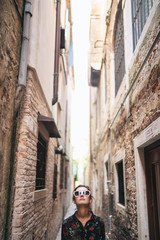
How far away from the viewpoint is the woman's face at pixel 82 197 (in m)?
2.96

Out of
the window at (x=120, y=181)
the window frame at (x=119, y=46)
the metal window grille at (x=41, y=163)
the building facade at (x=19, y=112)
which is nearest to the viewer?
the building facade at (x=19, y=112)

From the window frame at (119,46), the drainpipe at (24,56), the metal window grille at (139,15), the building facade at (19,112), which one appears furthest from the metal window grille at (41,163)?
the metal window grille at (139,15)

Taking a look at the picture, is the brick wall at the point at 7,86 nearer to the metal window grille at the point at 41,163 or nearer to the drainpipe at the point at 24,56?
the drainpipe at the point at 24,56

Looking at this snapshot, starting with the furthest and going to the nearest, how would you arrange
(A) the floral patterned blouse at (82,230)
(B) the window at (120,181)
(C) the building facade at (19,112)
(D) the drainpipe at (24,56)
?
(B) the window at (120,181)
(D) the drainpipe at (24,56)
(C) the building facade at (19,112)
(A) the floral patterned blouse at (82,230)

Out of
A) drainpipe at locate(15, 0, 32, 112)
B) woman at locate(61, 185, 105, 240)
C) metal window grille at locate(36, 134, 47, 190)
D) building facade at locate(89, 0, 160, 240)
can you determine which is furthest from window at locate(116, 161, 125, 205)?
drainpipe at locate(15, 0, 32, 112)

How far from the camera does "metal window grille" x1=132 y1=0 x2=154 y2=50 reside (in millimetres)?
4059

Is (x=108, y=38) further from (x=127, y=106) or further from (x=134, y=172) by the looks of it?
(x=134, y=172)

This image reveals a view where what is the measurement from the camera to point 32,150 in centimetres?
461

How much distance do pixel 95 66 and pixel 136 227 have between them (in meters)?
7.67

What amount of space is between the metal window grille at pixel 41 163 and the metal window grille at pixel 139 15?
9.56 ft

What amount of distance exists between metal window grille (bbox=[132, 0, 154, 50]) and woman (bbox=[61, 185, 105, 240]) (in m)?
2.90

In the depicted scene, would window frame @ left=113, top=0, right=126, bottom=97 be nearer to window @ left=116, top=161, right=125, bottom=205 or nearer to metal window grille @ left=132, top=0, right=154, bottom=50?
metal window grille @ left=132, top=0, right=154, bottom=50

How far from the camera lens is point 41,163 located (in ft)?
19.9

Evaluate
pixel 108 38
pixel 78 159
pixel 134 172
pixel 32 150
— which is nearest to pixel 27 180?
pixel 32 150
